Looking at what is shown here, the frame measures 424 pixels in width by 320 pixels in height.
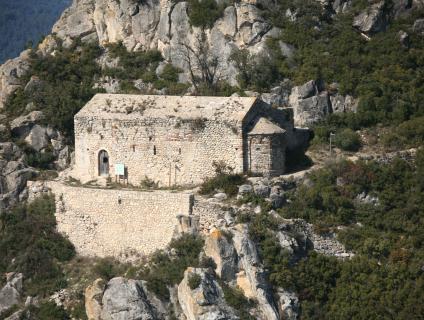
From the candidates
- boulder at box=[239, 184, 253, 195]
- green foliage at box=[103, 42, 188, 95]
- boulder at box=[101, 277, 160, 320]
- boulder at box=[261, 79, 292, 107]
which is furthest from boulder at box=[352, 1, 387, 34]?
boulder at box=[101, 277, 160, 320]

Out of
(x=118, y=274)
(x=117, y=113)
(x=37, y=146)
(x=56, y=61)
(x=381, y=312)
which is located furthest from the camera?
(x=56, y=61)

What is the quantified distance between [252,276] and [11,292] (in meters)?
11.3

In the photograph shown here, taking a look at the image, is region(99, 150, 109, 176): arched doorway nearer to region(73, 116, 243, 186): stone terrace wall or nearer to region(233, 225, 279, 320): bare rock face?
region(73, 116, 243, 186): stone terrace wall

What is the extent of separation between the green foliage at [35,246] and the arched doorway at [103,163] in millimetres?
2661

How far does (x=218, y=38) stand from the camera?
56.2 meters

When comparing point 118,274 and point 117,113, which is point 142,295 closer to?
point 118,274

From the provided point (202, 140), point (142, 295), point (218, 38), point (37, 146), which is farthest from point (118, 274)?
point (218, 38)

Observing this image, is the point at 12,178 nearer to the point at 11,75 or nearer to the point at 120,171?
the point at 120,171

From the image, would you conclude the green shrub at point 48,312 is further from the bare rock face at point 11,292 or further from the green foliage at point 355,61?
the green foliage at point 355,61

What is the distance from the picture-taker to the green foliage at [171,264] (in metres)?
44.6

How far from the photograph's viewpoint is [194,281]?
43156 mm

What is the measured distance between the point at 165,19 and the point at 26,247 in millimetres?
14637

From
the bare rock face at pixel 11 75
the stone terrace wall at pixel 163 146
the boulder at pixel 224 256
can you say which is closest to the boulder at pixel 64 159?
the stone terrace wall at pixel 163 146

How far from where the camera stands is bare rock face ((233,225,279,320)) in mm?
43125
